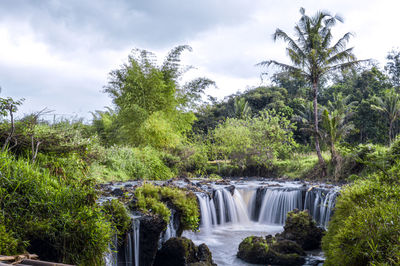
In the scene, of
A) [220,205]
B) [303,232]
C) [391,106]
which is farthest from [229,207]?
[391,106]

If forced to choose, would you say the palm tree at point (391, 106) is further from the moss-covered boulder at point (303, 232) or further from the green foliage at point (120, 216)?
the green foliage at point (120, 216)

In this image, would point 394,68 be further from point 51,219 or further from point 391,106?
point 51,219

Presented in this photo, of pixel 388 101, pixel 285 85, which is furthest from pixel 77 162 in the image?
pixel 285 85

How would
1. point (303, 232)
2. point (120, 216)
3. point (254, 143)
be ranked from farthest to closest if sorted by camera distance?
point (254, 143), point (303, 232), point (120, 216)

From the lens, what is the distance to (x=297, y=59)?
53.3 ft

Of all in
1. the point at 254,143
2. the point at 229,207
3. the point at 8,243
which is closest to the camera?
the point at 8,243

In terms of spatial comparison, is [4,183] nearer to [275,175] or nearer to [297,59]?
[297,59]

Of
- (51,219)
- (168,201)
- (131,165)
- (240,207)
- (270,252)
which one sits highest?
(131,165)

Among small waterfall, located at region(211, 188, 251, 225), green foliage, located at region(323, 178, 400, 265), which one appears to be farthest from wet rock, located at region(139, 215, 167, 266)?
small waterfall, located at region(211, 188, 251, 225)

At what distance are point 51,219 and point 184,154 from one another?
12.8 meters

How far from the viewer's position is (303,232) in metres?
7.39

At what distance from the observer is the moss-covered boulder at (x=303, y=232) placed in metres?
7.33

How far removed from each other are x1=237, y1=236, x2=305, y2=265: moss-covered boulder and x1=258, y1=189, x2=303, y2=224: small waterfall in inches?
149

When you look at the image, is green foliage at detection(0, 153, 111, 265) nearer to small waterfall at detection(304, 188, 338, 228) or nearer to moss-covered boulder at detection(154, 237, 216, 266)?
moss-covered boulder at detection(154, 237, 216, 266)
